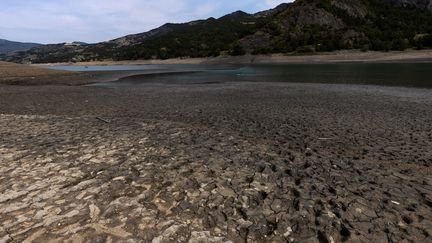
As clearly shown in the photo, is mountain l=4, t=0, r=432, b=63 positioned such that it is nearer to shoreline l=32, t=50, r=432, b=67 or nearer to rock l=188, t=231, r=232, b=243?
shoreline l=32, t=50, r=432, b=67

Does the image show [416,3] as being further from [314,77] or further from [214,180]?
[214,180]

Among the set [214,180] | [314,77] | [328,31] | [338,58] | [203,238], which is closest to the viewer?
[203,238]

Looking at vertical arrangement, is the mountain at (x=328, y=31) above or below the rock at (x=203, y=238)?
above

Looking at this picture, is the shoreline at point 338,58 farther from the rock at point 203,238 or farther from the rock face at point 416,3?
the rock face at point 416,3

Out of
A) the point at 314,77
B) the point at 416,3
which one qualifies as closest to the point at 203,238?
the point at 314,77

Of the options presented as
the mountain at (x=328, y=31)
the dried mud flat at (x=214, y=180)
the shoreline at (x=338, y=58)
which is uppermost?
the mountain at (x=328, y=31)

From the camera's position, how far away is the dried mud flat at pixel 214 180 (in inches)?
219

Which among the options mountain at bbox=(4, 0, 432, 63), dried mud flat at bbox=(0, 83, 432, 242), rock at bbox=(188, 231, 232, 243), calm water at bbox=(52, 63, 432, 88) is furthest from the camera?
mountain at bbox=(4, 0, 432, 63)

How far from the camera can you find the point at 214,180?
752 cm

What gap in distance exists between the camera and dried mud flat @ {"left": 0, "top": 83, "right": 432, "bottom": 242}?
18.2 ft

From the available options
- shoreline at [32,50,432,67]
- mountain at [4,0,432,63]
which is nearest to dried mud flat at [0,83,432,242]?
shoreline at [32,50,432,67]

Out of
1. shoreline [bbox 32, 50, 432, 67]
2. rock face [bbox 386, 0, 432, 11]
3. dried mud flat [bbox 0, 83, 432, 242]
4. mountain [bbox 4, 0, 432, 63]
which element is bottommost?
shoreline [bbox 32, 50, 432, 67]

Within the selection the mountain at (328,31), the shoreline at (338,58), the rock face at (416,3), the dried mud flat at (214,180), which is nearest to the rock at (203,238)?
the dried mud flat at (214,180)

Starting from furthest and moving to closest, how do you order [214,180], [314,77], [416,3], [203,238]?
[416,3], [314,77], [214,180], [203,238]
